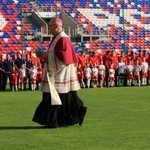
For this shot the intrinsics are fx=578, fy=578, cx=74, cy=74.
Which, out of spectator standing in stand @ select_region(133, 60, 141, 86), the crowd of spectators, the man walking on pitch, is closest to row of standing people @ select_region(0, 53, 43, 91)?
the crowd of spectators

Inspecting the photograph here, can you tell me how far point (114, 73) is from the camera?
92.7 ft

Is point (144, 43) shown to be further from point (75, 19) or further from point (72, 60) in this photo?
point (72, 60)

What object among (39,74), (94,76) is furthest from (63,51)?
(94,76)

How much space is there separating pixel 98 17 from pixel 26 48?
27.5 feet

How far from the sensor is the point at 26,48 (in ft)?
122

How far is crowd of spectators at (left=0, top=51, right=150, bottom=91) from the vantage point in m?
26.1

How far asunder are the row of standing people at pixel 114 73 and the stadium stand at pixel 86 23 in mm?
9434

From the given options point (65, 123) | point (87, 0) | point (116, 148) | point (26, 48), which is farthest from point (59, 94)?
point (87, 0)

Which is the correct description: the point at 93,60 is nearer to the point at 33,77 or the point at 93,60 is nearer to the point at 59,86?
the point at 33,77

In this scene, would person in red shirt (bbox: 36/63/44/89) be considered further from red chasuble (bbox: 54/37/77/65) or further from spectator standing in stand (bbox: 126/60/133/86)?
red chasuble (bbox: 54/37/77/65)

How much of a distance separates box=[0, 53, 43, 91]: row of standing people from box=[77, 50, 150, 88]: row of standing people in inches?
86.9

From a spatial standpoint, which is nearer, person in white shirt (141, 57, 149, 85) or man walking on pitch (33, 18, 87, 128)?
man walking on pitch (33, 18, 87, 128)

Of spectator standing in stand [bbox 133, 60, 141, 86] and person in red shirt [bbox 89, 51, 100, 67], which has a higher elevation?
person in red shirt [bbox 89, 51, 100, 67]

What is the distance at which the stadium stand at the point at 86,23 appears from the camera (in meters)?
38.9
